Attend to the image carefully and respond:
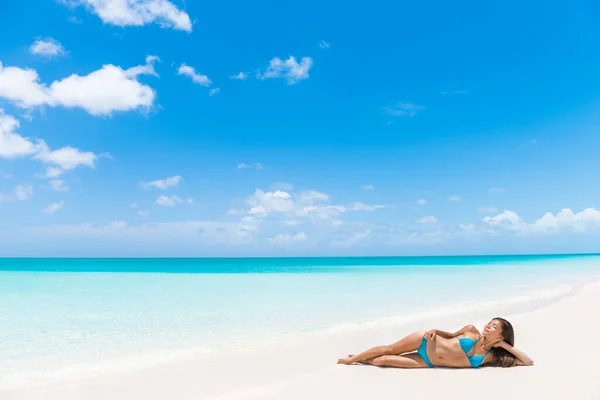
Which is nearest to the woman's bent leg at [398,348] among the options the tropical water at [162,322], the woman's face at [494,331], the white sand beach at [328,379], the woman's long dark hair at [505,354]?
the white sand beach at [328,379]

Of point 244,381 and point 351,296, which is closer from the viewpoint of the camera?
point 244,381

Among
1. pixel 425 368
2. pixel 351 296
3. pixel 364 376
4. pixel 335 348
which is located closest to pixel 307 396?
pixel 364 376

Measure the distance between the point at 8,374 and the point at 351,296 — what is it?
34.9ft

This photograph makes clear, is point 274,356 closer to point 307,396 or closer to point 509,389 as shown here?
point 307,396

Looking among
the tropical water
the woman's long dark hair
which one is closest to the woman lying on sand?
the woman's long dark hair

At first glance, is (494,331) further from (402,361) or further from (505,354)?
(402,361)

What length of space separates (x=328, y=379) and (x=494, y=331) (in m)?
1.87

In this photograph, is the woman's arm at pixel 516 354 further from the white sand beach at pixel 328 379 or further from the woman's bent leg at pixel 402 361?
the woman's bent leg at pixel 402 361

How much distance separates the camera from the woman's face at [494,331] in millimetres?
4941

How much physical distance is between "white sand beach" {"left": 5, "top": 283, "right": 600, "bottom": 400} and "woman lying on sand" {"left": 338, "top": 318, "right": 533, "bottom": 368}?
0.34 ft

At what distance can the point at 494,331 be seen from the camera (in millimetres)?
4969

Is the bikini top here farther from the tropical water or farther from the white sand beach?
the tropical water

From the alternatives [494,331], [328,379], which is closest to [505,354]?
[494,331]

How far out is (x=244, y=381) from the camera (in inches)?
202
